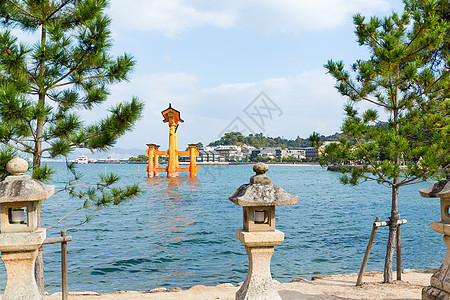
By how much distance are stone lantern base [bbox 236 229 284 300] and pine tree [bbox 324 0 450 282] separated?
3216 mm

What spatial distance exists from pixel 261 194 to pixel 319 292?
3.76 metres

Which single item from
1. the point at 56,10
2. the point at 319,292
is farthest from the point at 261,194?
the point at 56,10

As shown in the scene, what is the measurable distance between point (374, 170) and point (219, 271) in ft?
19.0

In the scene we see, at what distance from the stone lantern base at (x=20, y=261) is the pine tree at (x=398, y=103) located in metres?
5.18

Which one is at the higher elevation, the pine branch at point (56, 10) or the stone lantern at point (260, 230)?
the pine branch at point (56, 10)

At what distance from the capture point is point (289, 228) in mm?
17859

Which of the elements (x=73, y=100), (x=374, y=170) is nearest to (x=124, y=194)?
(x=73, y=100)

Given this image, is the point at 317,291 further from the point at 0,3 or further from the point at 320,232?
the point at 320,232

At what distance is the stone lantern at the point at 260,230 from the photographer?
3854 millimetres

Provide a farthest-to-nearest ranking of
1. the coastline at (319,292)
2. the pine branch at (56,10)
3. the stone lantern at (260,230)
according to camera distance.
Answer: the coastline at (319,292) < the pine branch at (56,10) < the stone lantern at (260,230)

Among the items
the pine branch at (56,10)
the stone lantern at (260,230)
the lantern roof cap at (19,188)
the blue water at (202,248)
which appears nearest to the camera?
the lantern roof cap at (19,188)

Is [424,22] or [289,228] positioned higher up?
[424,22]

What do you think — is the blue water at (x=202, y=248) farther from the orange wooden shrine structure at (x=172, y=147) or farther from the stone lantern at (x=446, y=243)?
the orange wooden shrine structure at (x=172, y=147)

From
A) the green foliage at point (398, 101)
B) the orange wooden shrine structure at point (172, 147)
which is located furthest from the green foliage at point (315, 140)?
the orange wooden shrine structure at point (172, 147)
